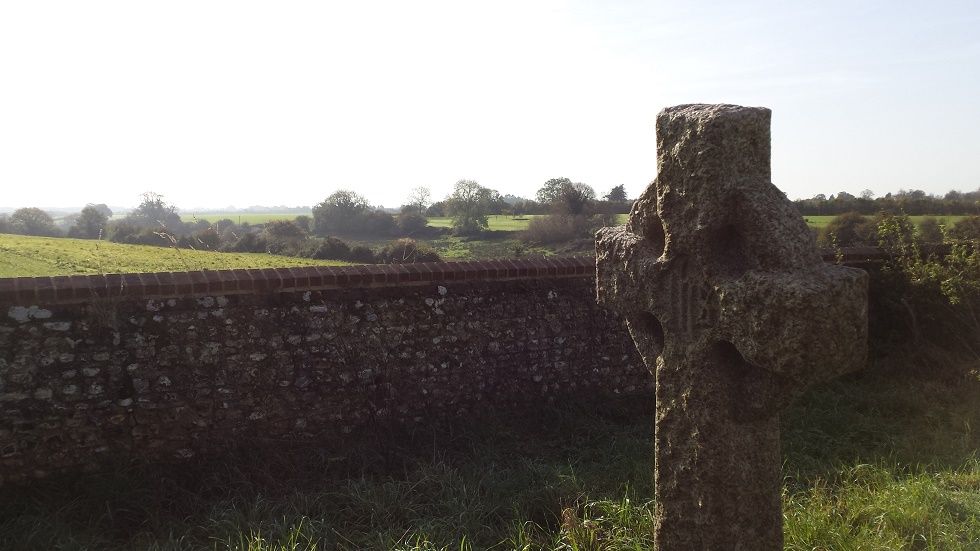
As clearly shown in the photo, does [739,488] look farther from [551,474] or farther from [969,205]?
[969,205]

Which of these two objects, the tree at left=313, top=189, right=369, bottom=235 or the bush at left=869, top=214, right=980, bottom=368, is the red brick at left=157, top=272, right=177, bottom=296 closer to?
the bush at left=869, top=214, right=980, bottom=368

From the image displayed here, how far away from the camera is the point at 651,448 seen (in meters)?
5.73

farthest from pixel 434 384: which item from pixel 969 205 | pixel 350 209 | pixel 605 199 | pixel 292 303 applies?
pixel 350 209

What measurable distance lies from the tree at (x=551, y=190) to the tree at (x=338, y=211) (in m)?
8.55

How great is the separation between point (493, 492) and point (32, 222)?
2924 centimetres

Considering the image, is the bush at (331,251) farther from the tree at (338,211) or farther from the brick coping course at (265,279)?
the tree at (338,211)

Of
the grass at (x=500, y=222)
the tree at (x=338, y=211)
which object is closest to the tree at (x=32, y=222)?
the tree at (x=338, y=211)

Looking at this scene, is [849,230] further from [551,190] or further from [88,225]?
[88,225]

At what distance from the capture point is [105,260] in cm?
1073

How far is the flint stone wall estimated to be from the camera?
4.95 m

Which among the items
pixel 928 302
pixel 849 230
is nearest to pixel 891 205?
pixel 849 230

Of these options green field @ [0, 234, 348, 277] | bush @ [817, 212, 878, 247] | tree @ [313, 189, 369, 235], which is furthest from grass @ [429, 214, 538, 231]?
green field @ [0, 234, 348, 277]

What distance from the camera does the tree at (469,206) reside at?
2733 centimetres

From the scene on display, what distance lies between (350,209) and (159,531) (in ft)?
91.7
